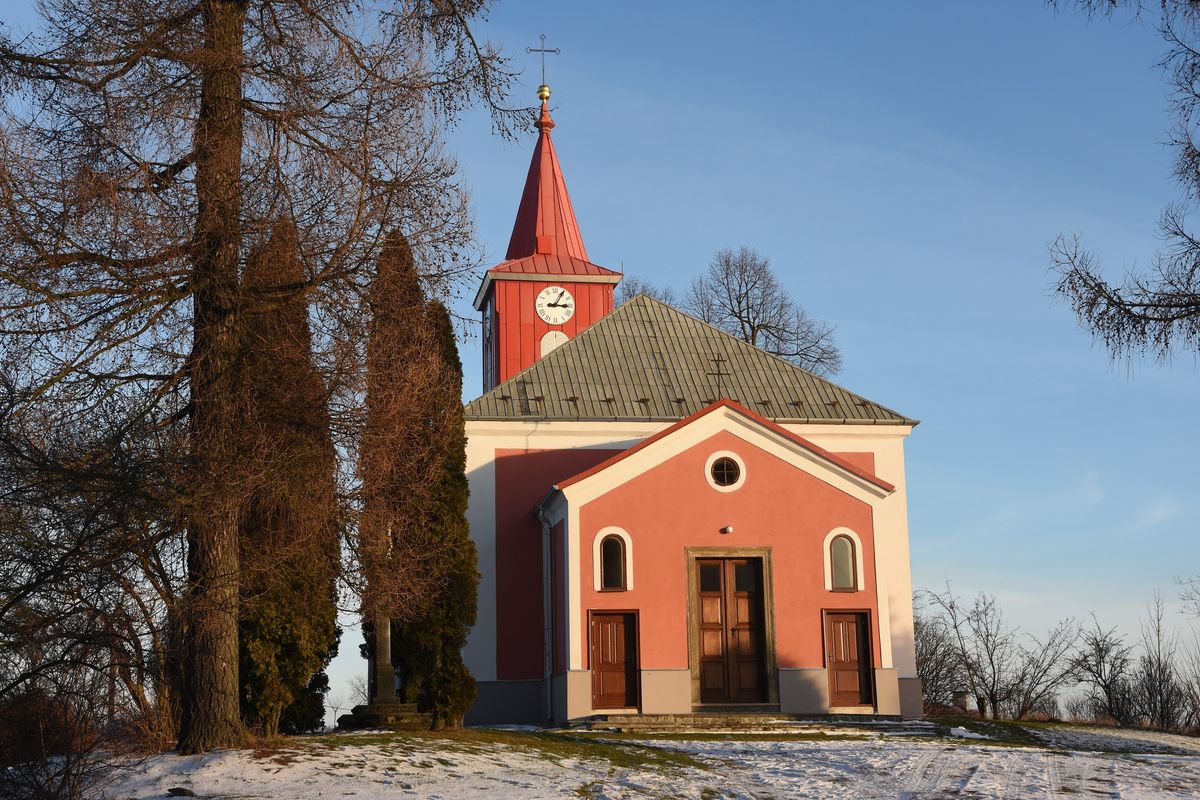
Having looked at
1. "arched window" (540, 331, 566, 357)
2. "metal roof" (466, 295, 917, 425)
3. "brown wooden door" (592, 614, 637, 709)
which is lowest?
"brown wooden door" (592, 614, 637, 709)

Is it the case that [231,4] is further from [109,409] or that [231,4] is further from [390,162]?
[109,409]

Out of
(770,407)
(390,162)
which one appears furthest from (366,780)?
(770,407)

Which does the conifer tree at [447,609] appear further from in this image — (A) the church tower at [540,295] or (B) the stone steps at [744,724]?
(A) the church tower at [540,295]

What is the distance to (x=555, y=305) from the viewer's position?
3102cm

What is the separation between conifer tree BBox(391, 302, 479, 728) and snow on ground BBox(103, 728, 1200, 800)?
1.88m

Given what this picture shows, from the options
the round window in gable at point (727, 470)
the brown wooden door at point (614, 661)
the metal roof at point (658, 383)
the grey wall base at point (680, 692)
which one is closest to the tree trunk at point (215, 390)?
the grey wall base at point (680, 692)

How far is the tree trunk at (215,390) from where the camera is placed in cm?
1120

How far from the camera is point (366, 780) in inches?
432

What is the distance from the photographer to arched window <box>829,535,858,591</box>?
21.1 metres

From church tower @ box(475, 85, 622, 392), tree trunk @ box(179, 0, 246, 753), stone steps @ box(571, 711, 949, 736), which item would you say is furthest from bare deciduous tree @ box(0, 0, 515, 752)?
church tower @ box(475, 85, 622, 392)

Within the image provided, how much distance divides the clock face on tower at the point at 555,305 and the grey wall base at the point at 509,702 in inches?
410

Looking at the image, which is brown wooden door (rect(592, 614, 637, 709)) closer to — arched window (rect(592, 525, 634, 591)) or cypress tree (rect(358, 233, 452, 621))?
arched window (rect(592, 525, 634, 591))

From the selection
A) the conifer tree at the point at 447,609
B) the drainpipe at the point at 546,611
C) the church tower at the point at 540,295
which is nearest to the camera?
the conifer tree at the point at 447,609

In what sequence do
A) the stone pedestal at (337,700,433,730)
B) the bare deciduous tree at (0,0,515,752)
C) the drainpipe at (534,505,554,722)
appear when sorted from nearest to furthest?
the bare deciduous tree at (0,0,515,752) < the stone pedestal at (337,700,433,730) < the drainpipe at (534,505,554,722)
